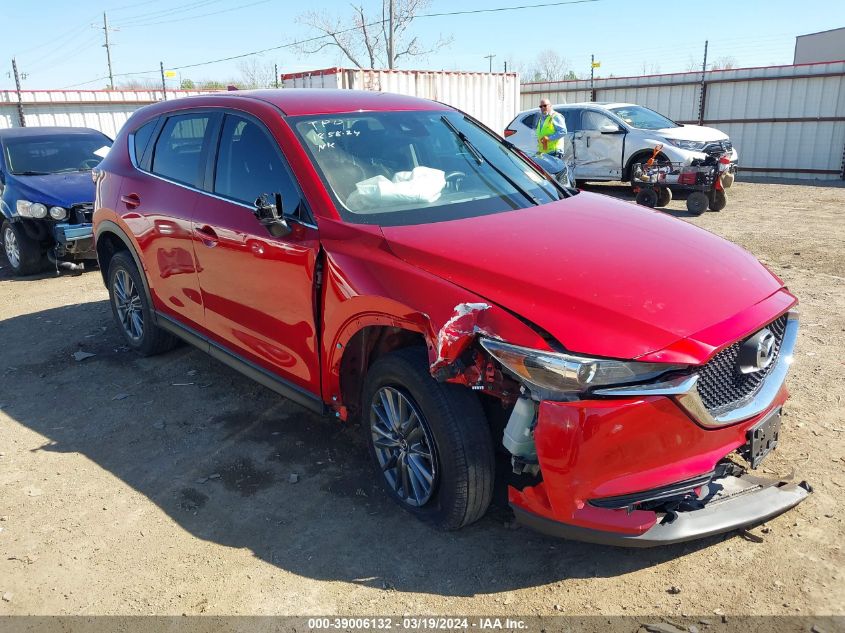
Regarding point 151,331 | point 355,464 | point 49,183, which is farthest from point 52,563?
point 49,183

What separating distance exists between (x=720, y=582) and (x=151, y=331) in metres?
4.32

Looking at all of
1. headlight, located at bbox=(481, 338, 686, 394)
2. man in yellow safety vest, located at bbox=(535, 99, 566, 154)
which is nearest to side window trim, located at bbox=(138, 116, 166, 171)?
headlight, located at bbox=(481, 338, 686, 394)

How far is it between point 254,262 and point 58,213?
18.8 feet

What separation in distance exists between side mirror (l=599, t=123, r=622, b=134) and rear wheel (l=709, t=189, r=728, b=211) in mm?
2427

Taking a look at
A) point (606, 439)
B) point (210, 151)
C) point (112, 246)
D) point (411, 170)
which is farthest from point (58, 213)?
point (606, 439)

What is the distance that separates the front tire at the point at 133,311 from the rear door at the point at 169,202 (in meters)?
0.29

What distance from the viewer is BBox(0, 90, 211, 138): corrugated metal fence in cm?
1875

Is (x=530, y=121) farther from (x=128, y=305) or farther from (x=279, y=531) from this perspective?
(x=279, y=531)

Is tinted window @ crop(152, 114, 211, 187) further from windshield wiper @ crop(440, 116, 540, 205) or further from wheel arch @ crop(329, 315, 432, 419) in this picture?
wheel arch @ crop(329, 315, 432, 419)

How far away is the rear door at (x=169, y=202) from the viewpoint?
429cm

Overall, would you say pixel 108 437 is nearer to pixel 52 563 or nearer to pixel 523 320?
pixel 52 563

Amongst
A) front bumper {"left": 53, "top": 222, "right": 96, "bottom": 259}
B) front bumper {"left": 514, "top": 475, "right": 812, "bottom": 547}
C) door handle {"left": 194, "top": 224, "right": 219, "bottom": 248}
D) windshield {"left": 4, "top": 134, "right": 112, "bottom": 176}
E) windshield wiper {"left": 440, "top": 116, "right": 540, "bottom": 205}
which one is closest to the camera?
front bumper {"left": 514, "top": 475, "right": 812, "bottom": 547}

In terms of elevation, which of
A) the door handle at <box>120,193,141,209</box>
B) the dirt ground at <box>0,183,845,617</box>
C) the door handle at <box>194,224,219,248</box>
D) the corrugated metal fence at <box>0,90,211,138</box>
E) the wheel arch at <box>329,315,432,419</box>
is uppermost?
the corrugated metal fence at <box>0,90,211,138</box>

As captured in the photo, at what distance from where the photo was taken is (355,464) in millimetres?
3811
